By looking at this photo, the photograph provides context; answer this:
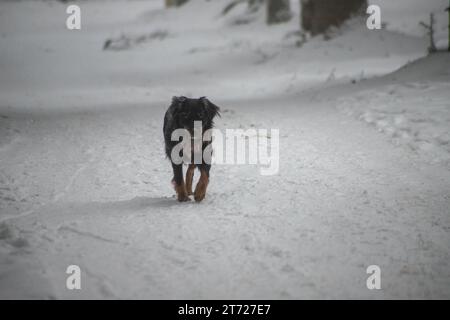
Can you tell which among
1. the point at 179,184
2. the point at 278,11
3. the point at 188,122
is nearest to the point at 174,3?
the point at 278,11

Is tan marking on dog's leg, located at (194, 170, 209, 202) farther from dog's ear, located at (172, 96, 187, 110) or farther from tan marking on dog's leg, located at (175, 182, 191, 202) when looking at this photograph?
dog's ear, located at (172, 96, 187, 110)

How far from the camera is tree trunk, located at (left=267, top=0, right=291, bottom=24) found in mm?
21656

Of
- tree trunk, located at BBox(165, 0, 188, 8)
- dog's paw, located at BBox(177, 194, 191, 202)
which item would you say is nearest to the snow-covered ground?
dog's paw, located at BBox(177, 194, 191, 202)

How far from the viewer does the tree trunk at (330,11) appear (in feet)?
54.2

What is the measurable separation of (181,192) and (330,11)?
→ 14.2m

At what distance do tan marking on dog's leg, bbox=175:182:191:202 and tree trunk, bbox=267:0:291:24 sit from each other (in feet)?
62.4

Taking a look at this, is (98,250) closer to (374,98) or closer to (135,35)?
(374,98)

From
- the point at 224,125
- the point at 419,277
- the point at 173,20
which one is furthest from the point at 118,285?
the point at 173,20

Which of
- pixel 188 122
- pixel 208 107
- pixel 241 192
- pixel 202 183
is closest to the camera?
pixel 188 122

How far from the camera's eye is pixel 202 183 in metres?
4.73

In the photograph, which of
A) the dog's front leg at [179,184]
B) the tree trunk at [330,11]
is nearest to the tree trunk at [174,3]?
the tree trunk at [330,11]

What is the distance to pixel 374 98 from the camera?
29.8ft

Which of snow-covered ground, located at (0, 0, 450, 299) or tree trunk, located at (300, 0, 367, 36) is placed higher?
tree trunk, located at (300, 0, 367, 36)

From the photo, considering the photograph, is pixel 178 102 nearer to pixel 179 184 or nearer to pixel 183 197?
pixel 179 184
